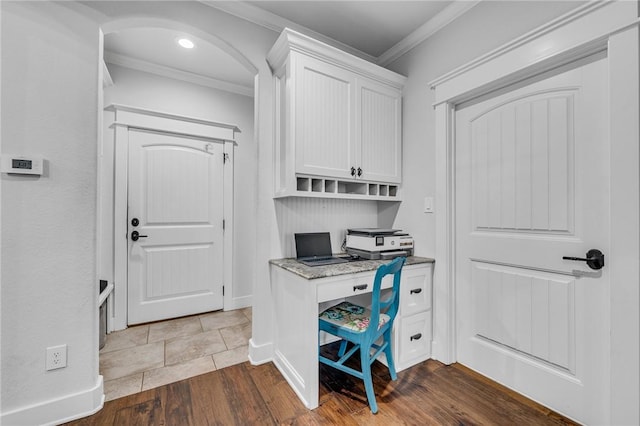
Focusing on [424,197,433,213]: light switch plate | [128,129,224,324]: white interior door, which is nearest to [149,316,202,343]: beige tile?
[128,129,224,324]: white interior door

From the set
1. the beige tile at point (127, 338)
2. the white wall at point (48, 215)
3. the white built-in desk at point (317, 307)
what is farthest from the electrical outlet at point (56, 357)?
the white built-in desk at point (317, 307)

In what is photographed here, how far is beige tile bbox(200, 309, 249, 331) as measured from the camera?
276cm

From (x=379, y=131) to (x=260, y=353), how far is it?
2.03 metres

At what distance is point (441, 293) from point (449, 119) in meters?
1.34

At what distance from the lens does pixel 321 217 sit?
2.38m

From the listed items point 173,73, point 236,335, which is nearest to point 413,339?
point 236,335

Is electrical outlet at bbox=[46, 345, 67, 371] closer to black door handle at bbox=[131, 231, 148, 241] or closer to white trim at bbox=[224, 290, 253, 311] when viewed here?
black door handle at bbox=[131, 231, 148, 241]

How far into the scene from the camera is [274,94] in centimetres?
215

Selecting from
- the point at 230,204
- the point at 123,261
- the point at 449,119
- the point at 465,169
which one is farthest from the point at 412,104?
the point at 123,261

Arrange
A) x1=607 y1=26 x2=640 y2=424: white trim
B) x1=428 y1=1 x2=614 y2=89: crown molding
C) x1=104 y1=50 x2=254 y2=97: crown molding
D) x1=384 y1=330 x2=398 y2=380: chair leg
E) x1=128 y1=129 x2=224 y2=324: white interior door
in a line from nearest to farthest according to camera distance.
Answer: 1. x1=607 y1=26 x2=640 y2=424: white trim
2. x1=428 y1=1 x2=614 y2=89: crown molding
3. x1=384 y1=330 x2=398 y2=380: chair leg
4. x1=104 y1=50 x2=254 y2=97: crown molding
5. x1=128 y1=129 x2=224 y2=324: white interior door

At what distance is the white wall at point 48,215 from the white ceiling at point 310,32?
3.21 ft

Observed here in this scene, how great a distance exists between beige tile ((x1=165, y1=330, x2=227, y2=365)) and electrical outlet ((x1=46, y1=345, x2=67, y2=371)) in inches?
27.5

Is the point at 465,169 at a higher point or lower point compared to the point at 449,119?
lower

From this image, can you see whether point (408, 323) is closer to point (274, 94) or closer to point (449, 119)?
point (449, 119)
